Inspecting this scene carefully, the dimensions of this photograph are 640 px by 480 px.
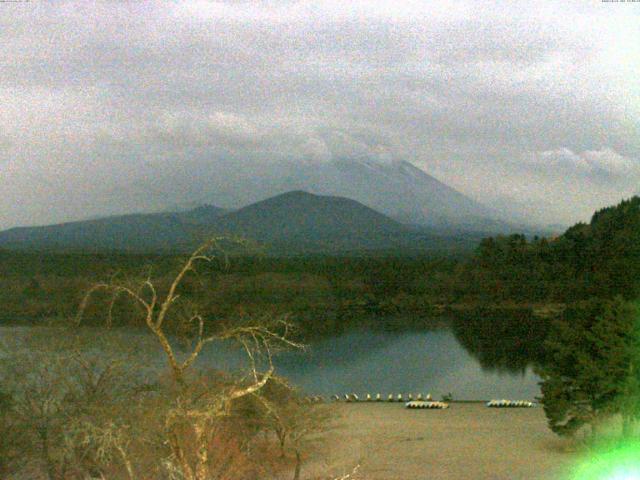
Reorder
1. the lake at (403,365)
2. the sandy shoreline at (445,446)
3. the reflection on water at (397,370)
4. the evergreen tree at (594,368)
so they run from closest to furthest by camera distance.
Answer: the sandy shoreline at (445,446) → the evergreen tree at (594,368) → the lake at (403,365) → the reflection on water at (397,370)

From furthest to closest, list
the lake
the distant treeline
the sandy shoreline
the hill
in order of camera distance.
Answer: the hill, the distant treeline, the lake, the sandy shoreline

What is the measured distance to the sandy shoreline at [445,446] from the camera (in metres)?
9.96

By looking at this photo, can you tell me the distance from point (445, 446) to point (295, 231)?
102 metres

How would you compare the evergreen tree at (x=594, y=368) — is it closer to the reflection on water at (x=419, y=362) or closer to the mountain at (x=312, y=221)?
the reflection on water at (x=419, y=362)

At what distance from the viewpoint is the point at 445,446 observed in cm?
1191

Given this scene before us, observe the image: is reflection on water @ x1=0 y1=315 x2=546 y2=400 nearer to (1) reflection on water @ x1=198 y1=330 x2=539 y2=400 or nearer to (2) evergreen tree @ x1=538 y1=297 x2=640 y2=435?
(1) reflection on water @ x1=198 y1=330 x2=539 y2=400

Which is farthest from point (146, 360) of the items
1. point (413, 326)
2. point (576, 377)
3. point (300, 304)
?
point (300, 304)

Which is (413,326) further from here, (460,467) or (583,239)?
(460,467)

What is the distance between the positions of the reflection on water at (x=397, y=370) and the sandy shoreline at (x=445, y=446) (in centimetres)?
380

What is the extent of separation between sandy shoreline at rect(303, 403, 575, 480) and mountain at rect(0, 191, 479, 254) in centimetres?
5865

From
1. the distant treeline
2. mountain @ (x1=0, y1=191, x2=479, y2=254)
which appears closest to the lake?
the distant treeline

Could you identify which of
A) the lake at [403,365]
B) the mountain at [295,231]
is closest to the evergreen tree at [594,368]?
the lake at [403,365]

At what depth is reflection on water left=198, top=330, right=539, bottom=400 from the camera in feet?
66.4

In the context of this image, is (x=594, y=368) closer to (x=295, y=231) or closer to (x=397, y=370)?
(x=397, y=370)
